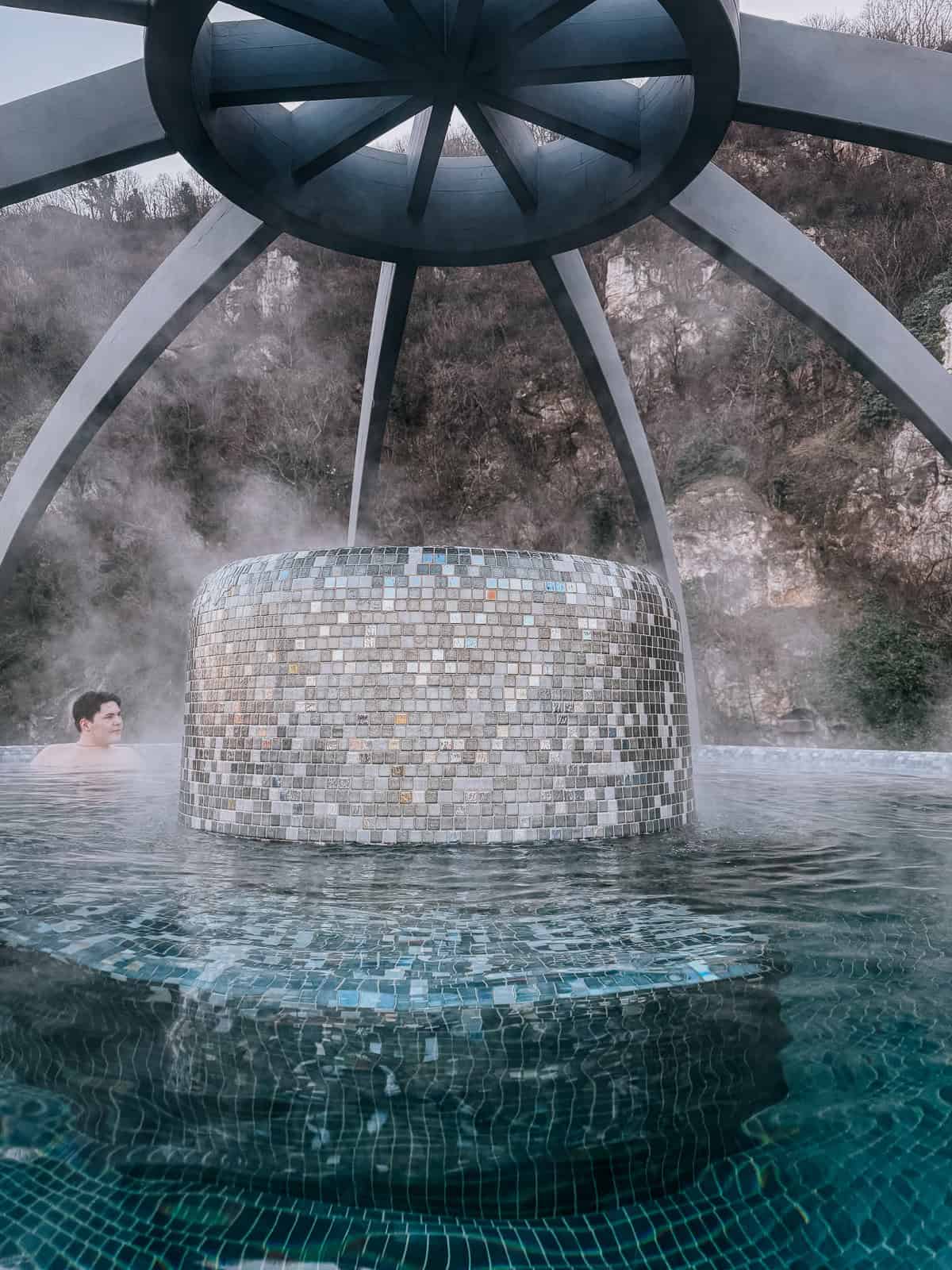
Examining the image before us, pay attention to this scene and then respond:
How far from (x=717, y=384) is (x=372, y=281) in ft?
29.3

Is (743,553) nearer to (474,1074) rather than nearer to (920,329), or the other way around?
→ (920,329)

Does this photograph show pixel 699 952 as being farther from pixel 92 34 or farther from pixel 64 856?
pixel 92 34

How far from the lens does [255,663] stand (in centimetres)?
458

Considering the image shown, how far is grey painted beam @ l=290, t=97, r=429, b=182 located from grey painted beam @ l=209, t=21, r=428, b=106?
1.40ft

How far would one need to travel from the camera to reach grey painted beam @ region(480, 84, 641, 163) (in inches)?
216

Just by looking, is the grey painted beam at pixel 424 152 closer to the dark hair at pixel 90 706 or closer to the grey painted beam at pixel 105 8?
the grey painted beam at pixel 105 8

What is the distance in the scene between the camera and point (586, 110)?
18.7 feet

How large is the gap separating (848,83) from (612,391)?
3489mm

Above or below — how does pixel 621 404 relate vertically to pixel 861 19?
below

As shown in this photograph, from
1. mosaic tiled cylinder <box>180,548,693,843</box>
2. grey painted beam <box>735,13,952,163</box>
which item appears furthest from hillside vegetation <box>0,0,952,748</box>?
mosaic tiled cylinder <box>180,548,693,843</box>

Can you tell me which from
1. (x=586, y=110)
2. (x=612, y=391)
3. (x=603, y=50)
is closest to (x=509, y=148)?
(x=586, y=110)

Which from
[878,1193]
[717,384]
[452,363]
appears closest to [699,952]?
[878,1193]

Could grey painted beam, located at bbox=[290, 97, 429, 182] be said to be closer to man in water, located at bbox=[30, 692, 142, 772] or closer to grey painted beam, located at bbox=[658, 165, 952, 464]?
grey painted beam, located at bbox=[658, 165, 952, 464]

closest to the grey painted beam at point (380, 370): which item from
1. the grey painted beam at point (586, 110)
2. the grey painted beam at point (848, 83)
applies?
the grey painted beam at point (586, 110)
